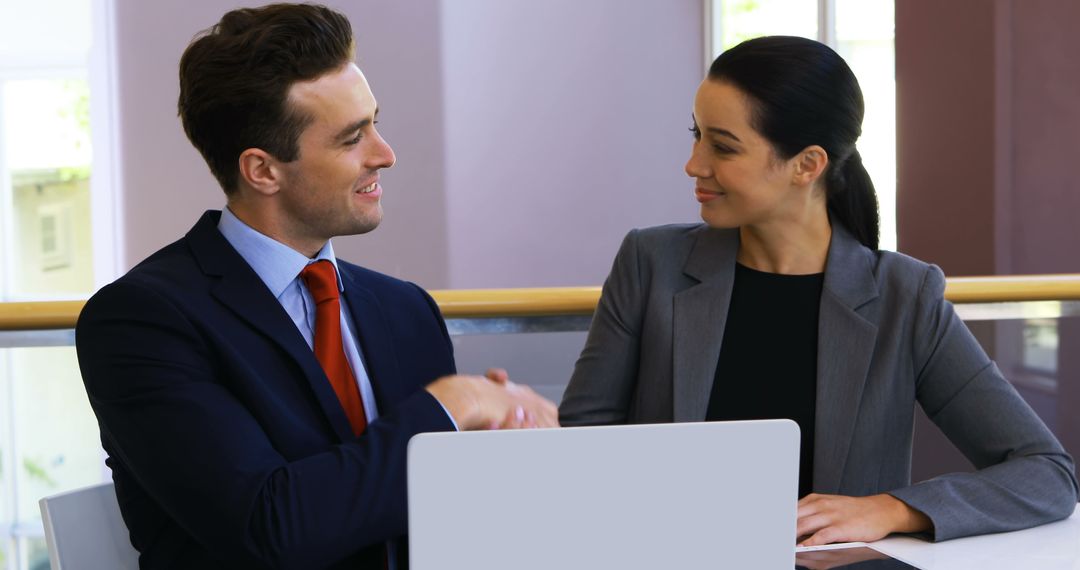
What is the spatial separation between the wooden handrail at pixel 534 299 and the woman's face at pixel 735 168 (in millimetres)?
499

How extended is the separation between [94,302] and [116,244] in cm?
535

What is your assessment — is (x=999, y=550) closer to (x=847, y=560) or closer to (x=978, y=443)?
(x=847, y=560)

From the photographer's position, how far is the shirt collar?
1.68 m

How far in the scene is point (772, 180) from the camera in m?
2.15

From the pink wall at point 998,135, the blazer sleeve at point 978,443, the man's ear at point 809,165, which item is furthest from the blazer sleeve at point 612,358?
the pink wall at point 998,135

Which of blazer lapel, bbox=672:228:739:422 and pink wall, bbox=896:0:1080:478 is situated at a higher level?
pink wall, bbox=896:0:1080:478

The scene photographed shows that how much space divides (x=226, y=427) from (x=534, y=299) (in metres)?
1.20

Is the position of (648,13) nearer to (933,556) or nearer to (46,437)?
(46,437)

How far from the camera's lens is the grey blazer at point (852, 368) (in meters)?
1.92

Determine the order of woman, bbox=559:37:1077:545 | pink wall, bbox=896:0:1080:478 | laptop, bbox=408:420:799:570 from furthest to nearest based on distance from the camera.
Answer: pink wall, bbox=896:0:1080:478 < woman, bbox=559:37:1077:545 < laptop, bbox=408:420:799:570

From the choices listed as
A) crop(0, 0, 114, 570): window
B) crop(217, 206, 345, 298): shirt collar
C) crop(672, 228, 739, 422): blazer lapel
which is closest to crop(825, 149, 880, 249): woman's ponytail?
crop(672, 228, 739, 422): blazer lapel

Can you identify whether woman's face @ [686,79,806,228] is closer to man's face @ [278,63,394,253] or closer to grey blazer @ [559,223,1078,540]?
grey blazer @ [559,223,1078,540]

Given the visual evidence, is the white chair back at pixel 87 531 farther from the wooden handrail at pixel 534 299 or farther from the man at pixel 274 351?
the wooden handrail at pixel 534 299

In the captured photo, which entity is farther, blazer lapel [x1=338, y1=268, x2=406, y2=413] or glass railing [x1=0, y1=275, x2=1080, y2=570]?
glass railing [x1=0, y1=275, x2=1080, y2=570]
